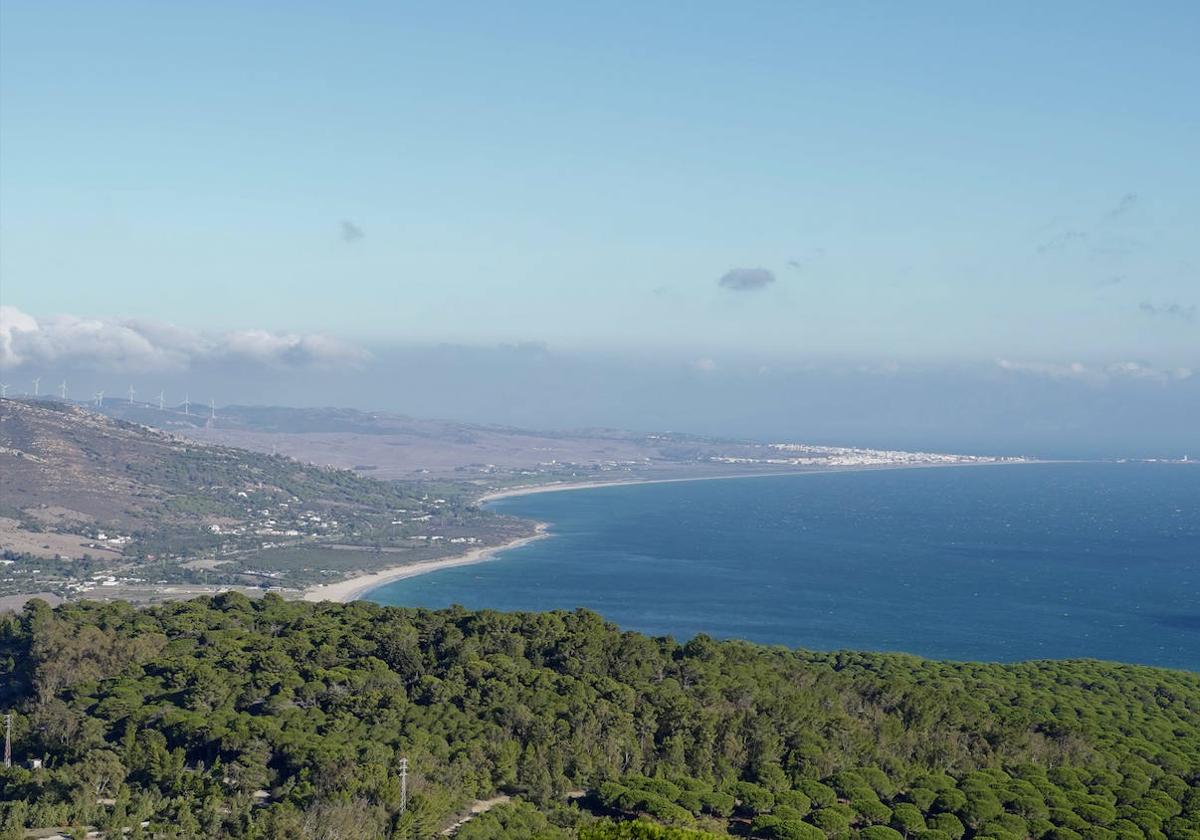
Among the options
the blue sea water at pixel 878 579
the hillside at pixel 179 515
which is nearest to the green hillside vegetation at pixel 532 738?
the blue sea water at pixel 878 579

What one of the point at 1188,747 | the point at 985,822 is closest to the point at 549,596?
the point at 1188,747

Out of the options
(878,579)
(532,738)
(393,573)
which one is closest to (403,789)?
(532,738)

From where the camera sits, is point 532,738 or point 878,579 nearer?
point 532,738

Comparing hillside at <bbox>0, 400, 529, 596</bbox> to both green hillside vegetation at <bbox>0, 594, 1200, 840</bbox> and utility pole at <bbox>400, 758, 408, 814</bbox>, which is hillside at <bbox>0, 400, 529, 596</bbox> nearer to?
green hillside vegetation at <bbox>0, 594, 1200, 840</bbox>

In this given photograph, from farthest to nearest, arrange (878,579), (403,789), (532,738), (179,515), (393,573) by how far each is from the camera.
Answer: (179,515) < (393,573) < (878,579) < (532,738) < (403,789)

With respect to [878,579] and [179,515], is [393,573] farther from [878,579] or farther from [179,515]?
[878,579]

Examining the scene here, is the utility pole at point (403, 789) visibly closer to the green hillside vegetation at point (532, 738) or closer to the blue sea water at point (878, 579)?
the green hillside vegetation at point (532, 738)

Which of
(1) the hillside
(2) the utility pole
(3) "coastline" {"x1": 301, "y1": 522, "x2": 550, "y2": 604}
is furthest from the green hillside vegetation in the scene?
(1) the hillside

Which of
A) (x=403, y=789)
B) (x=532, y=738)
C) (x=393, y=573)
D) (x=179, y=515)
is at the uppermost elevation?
(x=403, y=789)
